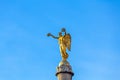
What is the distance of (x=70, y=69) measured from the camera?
28.2m

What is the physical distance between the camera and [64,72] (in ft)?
91.7

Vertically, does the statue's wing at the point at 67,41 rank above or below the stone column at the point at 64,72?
above

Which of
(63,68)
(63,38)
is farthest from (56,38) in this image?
(63,68)

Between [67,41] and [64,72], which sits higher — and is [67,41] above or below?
above

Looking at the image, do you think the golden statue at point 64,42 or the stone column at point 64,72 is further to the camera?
the golden statue at point 64,42

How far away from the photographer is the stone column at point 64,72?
91.1 ft

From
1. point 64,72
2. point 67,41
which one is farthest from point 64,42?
point 64,72

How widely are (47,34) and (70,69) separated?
3.84 meters

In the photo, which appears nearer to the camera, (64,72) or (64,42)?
(64,72)

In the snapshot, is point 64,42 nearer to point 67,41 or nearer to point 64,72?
point 67,41

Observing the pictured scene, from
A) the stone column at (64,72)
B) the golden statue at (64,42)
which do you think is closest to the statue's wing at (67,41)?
the golden statue at (64,42)

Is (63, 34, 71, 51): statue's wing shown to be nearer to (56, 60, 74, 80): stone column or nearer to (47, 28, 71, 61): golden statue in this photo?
(47, 28, 71, 61): golden statue

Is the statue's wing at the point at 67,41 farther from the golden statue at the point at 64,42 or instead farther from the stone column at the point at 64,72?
the stone column at the point at 64,72

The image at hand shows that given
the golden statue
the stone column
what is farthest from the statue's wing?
the stone column
